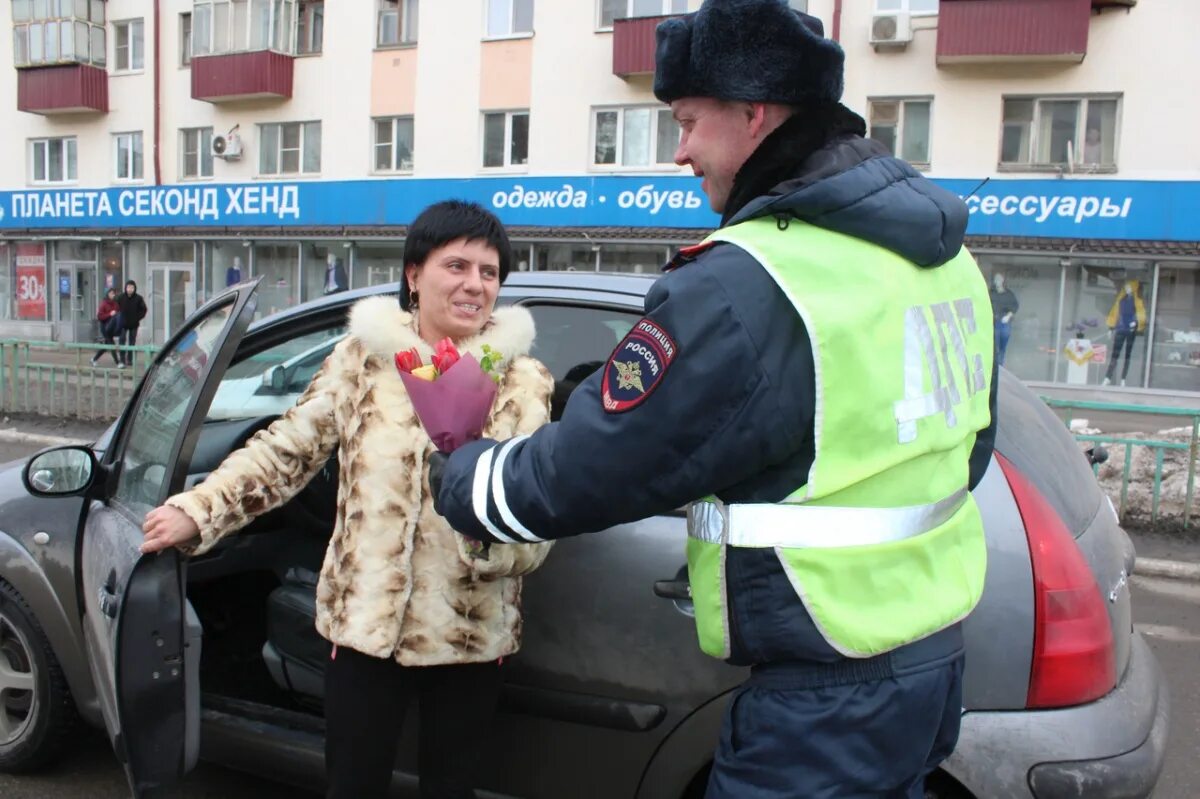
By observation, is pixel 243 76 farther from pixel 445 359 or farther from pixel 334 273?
pixel 445 359

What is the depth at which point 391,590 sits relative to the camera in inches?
86.0

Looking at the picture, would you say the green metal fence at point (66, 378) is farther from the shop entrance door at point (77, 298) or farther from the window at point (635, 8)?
the shop entrance door at point (77, 298)

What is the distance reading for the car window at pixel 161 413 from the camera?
2.45 metres

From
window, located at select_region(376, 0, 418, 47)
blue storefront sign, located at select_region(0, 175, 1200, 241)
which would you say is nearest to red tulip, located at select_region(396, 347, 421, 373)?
blue storefront sign, located at select_region(0, 175, 1200, 241)

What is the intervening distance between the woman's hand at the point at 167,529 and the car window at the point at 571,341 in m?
1.01

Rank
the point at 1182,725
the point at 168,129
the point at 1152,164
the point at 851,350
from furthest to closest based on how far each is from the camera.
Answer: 1. the point at 168,129
2. the point at 1152,164
3. the point at 1182,725
4. the point at 851,350

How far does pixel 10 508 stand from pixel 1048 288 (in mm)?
17419

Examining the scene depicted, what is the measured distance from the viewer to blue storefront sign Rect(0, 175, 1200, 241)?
16.5 meters

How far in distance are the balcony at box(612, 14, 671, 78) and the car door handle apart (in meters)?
17.6

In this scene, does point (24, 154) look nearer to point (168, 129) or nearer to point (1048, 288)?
point (168, 129)

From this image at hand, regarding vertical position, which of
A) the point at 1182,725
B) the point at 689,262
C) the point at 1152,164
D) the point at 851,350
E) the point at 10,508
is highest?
the point at 1152,164

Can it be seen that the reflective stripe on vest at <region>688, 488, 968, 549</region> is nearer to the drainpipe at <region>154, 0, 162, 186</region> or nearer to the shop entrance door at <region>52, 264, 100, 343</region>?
the drainpipe at <region>154, 0, 162, 186</region>

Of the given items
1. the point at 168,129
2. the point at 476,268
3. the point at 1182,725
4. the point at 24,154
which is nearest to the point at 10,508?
the point at 476,268

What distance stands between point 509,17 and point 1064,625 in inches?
806
